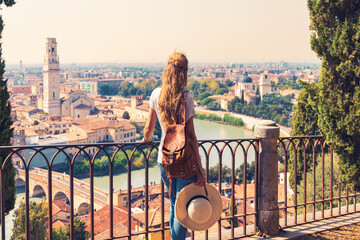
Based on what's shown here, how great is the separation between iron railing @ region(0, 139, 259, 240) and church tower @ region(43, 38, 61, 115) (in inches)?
824

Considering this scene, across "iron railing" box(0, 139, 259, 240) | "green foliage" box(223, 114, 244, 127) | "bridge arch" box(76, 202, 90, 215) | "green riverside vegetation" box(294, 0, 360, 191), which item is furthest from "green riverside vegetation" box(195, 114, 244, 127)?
"green riverside vegetation" box(294, 0, 360, 191)

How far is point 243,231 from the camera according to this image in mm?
2018

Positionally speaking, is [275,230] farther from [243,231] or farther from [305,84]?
[305,84]

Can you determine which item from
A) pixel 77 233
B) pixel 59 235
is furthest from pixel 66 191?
pixel 77 233

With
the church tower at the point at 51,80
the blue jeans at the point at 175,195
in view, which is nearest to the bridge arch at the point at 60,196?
the blue jeans at the point at 175,195

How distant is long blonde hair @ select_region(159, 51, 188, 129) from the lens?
1356mm

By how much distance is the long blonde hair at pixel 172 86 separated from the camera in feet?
4.45

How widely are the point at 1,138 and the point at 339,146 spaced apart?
4979 mm

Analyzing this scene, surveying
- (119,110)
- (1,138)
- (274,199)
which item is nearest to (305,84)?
(274,199)

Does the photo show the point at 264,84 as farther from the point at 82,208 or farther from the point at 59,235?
the point at 59,235

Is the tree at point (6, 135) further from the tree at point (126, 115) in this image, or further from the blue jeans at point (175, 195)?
the tree at point (126, 115)

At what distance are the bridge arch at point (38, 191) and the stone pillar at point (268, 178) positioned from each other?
26772mm

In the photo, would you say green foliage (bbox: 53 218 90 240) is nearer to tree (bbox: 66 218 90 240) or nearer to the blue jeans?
tree (bbox: 66 218 90 240)

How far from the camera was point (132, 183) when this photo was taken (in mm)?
27297
